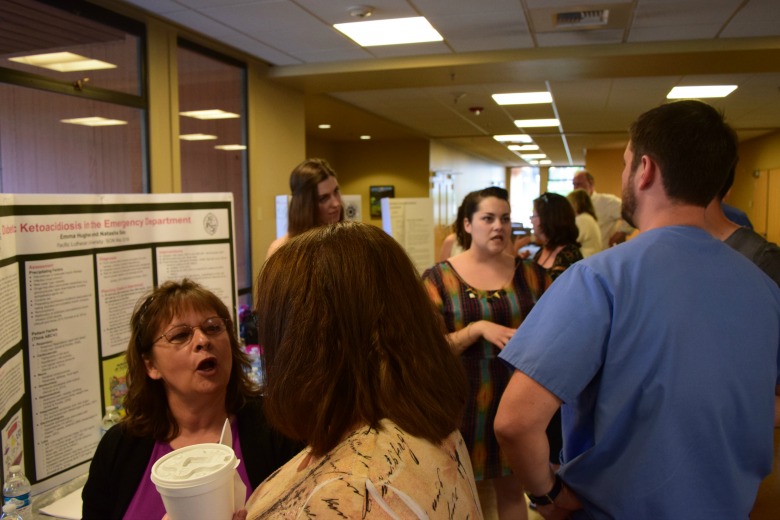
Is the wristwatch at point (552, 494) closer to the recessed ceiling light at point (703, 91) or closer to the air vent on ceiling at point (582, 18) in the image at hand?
the air vent on ceiling at point (582, 18)

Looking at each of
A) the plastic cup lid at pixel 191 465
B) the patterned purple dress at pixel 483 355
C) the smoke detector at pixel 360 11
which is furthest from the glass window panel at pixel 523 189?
the plastic cup lid at pixel 191 465

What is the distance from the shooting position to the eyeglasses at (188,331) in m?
1.63

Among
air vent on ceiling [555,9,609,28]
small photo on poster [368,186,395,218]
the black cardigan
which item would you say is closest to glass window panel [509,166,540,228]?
small photo on poster [368,186,395,218]

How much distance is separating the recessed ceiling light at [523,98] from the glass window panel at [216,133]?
3.13 metres

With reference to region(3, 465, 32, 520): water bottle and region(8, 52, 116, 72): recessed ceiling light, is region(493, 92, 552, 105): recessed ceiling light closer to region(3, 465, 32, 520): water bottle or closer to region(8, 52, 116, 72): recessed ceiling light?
region(8, 52, 116, 72): recessed ceiling light

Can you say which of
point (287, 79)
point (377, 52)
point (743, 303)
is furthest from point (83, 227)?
point (287, 79)

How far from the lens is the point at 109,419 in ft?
7.00

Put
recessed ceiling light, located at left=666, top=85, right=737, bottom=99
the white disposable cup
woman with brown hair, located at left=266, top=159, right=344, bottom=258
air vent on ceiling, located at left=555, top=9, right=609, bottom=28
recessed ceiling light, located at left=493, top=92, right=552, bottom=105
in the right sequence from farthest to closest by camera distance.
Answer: recessed ceiling light, located at left=493, top=92, right=552, bottom=105 < recessed ceiling light, located at left=666, top=85, right=737, bottom=99 < air vent on ceiling, located at left=555, top=9, right=609, bottom=28 < woman with brown hair, located at left=266, top=159, right=344, bottom=258 < the white disposable cup

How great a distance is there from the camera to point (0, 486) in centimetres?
159

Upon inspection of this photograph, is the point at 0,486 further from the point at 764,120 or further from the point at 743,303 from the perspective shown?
the point at 764,120

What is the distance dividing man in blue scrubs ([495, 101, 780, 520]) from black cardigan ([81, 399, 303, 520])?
2.21 ft

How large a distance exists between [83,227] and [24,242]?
0.25 m

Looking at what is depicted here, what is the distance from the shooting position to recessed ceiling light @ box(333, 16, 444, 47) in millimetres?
4336

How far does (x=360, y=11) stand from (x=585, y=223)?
2.49m
